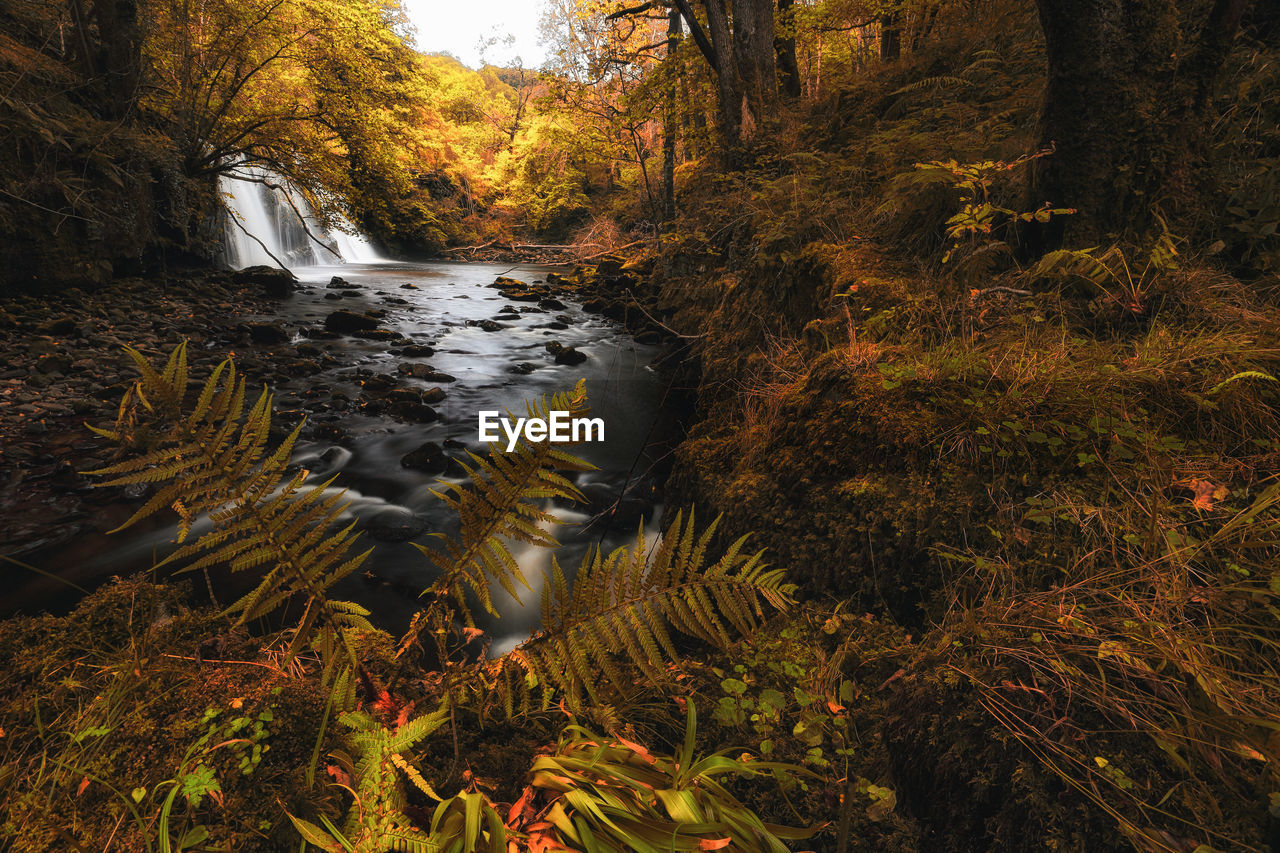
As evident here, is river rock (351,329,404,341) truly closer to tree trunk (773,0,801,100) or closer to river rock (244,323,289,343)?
river rock (244,323,289,343)

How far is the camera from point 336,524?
4.67m

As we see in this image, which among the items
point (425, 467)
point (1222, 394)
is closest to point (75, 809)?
point (1222, 394)

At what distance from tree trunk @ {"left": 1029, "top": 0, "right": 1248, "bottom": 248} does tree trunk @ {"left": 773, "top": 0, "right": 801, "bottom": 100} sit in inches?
273

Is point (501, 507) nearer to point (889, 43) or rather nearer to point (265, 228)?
point (889, 43)

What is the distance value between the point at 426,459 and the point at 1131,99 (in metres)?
6.25

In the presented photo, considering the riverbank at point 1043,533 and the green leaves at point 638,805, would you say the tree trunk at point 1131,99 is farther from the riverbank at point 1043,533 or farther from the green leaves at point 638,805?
the green leaves at point 638,805

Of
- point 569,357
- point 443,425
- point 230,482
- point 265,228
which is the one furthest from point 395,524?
point 265,228

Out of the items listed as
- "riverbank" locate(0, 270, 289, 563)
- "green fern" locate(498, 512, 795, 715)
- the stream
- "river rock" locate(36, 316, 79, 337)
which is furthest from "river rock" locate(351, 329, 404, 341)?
"green fern" locate(498, 512, 795, 715)

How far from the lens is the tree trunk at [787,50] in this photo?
854 cm

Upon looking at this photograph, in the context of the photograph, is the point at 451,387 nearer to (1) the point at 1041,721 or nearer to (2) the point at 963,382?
(2) the point at 963,382

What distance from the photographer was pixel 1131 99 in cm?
262

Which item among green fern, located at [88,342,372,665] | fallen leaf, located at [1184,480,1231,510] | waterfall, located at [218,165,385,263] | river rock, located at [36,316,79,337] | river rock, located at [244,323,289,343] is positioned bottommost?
fallen leaf, located at [1184,480,1231,510]

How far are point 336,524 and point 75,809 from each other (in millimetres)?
3898

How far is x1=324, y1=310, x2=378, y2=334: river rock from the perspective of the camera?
32.5 feet
